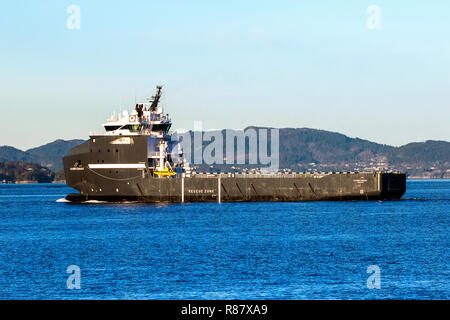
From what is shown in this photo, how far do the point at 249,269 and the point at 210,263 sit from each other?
265cm

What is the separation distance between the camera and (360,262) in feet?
111

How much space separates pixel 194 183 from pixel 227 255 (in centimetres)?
3771

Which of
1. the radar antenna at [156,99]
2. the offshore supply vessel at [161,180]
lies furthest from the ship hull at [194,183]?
the radar antenna at [156,99]

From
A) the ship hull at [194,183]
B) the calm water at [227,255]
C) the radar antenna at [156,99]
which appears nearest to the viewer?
the calm water at [227,255]

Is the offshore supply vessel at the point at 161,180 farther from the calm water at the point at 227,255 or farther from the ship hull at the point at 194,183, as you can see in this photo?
the calm water at the point at 227,255

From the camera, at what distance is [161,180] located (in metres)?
72.8

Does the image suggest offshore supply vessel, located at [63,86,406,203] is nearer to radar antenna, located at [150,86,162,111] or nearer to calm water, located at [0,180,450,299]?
radar antenna, located at [150,86,162,111]

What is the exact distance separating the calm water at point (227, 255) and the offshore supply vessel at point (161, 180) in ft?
Result: 29.6

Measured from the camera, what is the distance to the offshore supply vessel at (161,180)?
238 ft

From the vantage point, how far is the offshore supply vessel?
72.4m
